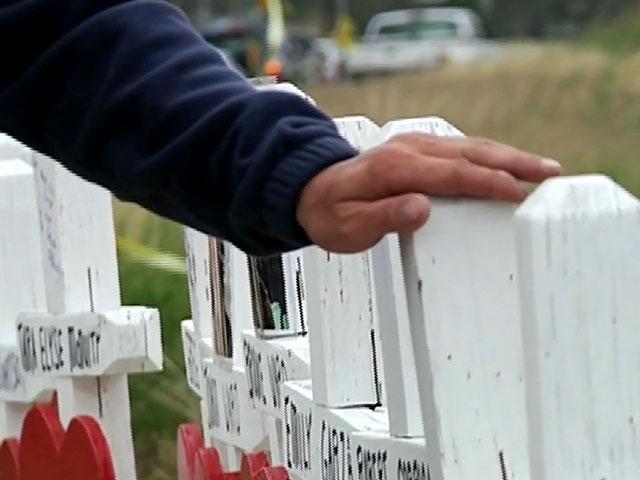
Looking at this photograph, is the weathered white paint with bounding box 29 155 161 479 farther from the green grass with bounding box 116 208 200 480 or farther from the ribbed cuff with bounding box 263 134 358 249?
the ribbed cuff with bounding box 263 134 358 249

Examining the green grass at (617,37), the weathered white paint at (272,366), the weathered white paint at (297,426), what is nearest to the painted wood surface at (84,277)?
the weathered white paint at (272,366)

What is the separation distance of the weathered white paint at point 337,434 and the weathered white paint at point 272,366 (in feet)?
0.64

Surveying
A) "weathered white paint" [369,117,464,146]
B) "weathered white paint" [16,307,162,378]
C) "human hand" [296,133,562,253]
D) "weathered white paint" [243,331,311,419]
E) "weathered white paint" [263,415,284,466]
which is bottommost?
"weathered white paint" [263,415,284,466]

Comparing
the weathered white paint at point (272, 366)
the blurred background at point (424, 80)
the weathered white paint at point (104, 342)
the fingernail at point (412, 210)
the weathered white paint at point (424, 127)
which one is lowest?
the weathered white paint at point (272, 366)

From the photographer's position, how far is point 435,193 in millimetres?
1435

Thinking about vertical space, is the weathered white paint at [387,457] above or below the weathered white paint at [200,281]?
below

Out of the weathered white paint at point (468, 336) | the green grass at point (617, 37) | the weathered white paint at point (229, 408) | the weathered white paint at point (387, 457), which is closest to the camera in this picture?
the weathered white paint at point (468, 336)

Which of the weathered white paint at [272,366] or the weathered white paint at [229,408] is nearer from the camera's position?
the weathered white paint at [272,366]

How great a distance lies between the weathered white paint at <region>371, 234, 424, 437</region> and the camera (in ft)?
5.49

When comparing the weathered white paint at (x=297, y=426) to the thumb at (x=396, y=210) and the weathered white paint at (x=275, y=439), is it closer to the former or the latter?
the weathered white paint at (x=275, y=439)

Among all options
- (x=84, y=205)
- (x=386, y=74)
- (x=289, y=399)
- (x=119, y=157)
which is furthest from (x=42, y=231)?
(x=386, y=74)

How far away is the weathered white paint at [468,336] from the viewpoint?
1.49 m

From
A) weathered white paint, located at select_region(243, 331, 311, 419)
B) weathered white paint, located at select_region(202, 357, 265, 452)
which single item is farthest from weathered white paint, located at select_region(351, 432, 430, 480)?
weathered white paint, located at select_region(202, 357, 265, 452)

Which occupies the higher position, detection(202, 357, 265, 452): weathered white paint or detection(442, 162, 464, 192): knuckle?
detection(442, 162, 464, 192): knuckle
